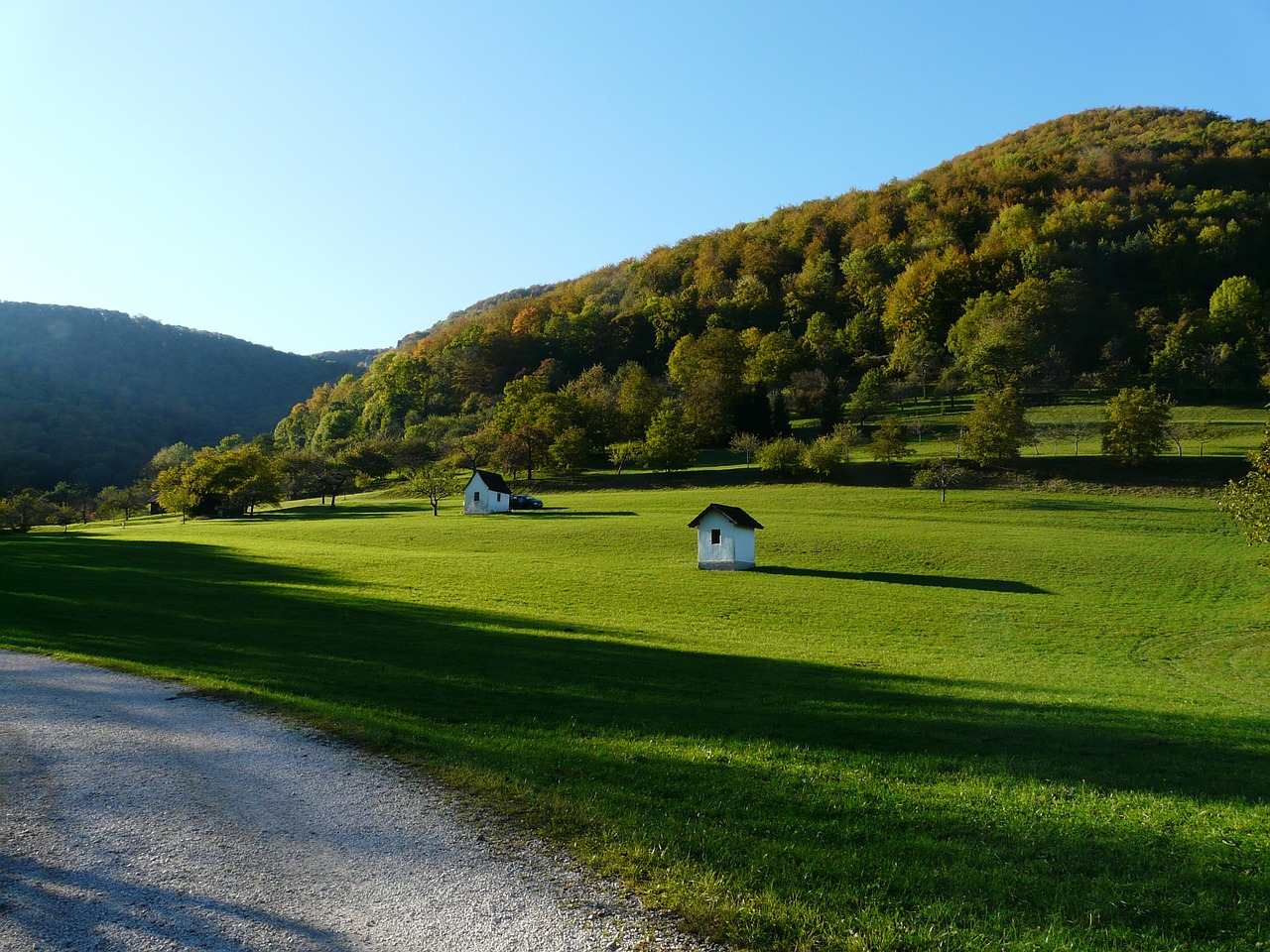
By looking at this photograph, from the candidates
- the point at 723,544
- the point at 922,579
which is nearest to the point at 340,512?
the point at 723,544

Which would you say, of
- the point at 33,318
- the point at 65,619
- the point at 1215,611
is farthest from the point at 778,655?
the point at 33,318

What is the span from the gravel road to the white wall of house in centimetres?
3264

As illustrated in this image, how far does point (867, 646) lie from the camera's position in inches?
872

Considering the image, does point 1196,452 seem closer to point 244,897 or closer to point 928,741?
point 928,741

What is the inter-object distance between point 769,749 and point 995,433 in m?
65.4

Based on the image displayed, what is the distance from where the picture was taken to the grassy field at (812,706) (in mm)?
6281

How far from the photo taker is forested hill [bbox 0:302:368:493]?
119188 mm

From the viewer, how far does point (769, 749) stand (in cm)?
1039

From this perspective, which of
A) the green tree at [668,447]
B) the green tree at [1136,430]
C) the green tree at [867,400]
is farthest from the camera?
the green tree at [867,400]

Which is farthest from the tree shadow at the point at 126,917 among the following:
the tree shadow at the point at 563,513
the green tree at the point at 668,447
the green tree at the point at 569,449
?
the green tree at the point at 569,449

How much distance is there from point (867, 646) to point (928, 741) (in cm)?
1089

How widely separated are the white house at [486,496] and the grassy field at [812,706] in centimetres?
2789

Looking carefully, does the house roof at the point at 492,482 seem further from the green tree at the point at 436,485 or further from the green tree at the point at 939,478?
the green tree at the point at 939,478

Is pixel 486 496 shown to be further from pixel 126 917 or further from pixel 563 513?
pixel 126 917
